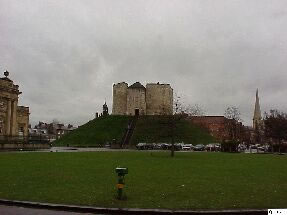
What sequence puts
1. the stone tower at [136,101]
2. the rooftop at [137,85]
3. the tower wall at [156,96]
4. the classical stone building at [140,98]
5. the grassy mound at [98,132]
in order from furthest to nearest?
the tower wall at [156,96], the rooftop at [137,85], the classical stone building at [140,98], the stone tower at [136,101], the grassy mound at [98,132]

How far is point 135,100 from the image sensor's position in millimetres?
113688

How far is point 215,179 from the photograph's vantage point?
1745cm

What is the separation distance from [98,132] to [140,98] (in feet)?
85.8

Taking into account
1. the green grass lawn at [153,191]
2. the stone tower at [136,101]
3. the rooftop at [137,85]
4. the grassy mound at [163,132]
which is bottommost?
the green grass lawn at [153,191]

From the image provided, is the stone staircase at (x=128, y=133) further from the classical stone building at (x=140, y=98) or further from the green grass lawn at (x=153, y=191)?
the green grass lawn at (x=153, y=191)

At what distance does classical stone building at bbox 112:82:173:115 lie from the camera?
11369cm

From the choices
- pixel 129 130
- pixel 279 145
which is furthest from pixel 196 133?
pixel 279 145

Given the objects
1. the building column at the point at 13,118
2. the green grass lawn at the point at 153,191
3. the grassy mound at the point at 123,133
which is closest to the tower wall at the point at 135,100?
the grassy mound at the point at 123,133

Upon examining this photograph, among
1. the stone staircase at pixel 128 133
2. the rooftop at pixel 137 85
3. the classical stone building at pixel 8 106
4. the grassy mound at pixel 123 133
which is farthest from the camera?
the rooftop at pixel 137 85

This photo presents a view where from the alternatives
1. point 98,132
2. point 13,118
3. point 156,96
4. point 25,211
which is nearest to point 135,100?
point 156,96

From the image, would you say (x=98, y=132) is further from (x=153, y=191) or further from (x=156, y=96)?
(x=153, y=191)

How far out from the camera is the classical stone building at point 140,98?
114 m

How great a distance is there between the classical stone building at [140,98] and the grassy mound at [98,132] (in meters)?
11.2

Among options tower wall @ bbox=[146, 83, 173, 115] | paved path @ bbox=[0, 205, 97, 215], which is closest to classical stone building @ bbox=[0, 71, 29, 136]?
tower wall @ bbox=[146, 83, 173, 115]
